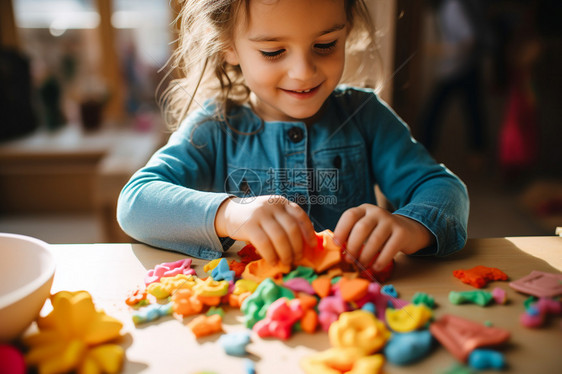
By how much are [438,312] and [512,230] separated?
189cm

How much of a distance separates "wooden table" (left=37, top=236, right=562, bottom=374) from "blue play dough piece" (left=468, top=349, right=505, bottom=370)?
1 centimetres

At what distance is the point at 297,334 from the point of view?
1.51ft

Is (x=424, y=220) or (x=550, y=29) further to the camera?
(x=550, y=29)

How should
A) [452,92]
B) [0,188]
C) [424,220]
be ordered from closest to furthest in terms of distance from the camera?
[424,220] → [0,188] → [452,92]

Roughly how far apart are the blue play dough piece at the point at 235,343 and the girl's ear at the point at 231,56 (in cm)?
53

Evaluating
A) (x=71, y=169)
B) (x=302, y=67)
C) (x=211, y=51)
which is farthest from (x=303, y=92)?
(x=71, y=169)

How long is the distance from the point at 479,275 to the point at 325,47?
1.32ft

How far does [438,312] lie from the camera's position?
49 cm

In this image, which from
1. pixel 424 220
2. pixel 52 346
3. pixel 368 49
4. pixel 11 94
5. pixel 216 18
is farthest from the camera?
pixel 11 94

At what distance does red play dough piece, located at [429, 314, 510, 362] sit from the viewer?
0.42 metres

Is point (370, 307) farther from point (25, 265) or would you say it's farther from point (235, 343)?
point (25, 265)

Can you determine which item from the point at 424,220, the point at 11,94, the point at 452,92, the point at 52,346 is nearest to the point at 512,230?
the point at 452,92

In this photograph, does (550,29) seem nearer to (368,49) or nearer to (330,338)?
(368,49)

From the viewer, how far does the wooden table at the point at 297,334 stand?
0.42m
